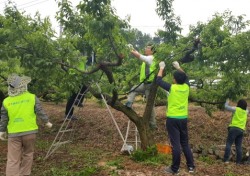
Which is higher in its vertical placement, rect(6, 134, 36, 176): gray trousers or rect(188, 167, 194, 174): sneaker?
rect(6, 134, 36, 176): gray trousers

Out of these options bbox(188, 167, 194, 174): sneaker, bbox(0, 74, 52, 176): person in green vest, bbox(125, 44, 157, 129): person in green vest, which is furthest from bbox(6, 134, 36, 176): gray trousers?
bbox(188, 167, 194, 174): sneaker

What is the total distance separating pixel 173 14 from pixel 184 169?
3.52 meters

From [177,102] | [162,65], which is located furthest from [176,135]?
[162,65]

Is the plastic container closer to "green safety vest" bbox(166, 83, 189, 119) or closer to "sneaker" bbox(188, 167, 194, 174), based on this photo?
"sneaker" bbox(188, 167, 194, 174)

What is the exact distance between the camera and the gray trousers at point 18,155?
19.4 ft

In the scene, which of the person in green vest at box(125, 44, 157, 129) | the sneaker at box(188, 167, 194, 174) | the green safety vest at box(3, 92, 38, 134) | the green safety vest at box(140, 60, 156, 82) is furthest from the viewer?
the green safety vest at box(140, 60, 156, 82)

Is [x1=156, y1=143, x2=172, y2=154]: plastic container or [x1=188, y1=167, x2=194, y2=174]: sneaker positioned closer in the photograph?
[x1=188, y1=167, x2=194, y2=174]: sneaker

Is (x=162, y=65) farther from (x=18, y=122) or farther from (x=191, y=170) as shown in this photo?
(x=18, y=122)

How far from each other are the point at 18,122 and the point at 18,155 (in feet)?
1.88

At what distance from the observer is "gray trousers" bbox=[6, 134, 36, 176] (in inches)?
233

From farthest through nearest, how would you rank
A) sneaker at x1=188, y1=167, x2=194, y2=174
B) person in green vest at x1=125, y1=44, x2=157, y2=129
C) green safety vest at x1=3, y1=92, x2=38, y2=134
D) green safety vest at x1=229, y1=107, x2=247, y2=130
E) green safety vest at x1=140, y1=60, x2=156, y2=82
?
green safety vest at x1=229, y1=107, x2=247, y2=130 < green safety vest at x1=140, y1=60, x2=156, y2=82 < person in green vest at x1=125, y1=44, x2=157, y2=129 < sneaker at x1=188, y1=167, x2=194, y2=174 < green safety vest at x1=3, y1=92, x2=38, y2=134

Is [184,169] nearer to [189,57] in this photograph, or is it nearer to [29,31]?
[189,57]

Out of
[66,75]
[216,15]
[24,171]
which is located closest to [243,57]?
[216,15]

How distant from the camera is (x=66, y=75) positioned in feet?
25.2
